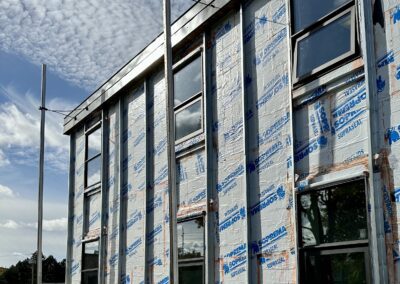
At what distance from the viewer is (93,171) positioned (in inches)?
464

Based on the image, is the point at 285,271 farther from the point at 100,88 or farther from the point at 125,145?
the point at 100,88

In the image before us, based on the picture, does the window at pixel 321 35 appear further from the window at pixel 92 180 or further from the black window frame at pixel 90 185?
the window at pixel 92 180

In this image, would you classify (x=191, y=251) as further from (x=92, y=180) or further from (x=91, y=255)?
(x=92, y=180)

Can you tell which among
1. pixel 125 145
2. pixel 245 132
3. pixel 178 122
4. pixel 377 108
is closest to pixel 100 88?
pixel 125 145

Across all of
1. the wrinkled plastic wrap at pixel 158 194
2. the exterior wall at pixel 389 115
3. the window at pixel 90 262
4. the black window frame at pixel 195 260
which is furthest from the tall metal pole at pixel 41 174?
the exterior wall at pixel 389 115

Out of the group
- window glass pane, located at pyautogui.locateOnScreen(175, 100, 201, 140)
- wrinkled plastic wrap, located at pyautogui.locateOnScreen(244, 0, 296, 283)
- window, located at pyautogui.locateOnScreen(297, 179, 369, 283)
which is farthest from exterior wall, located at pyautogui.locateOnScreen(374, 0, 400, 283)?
window glass pane, located at pyautogui.locateOnScreen(175, 100, 201, 140)

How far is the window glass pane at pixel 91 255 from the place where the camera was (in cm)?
1101

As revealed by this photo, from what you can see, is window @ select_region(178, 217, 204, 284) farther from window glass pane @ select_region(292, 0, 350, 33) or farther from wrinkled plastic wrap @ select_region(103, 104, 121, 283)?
window glass pane @ select_region(292, 0, 350, 33)

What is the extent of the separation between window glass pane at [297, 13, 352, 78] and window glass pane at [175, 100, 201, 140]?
2.21 m

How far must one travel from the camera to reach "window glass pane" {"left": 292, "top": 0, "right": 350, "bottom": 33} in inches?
228

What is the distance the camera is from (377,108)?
4941mm

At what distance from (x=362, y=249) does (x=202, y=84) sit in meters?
3.69

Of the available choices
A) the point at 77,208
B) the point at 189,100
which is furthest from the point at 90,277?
the point at 189,100

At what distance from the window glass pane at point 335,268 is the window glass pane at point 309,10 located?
246 cm
